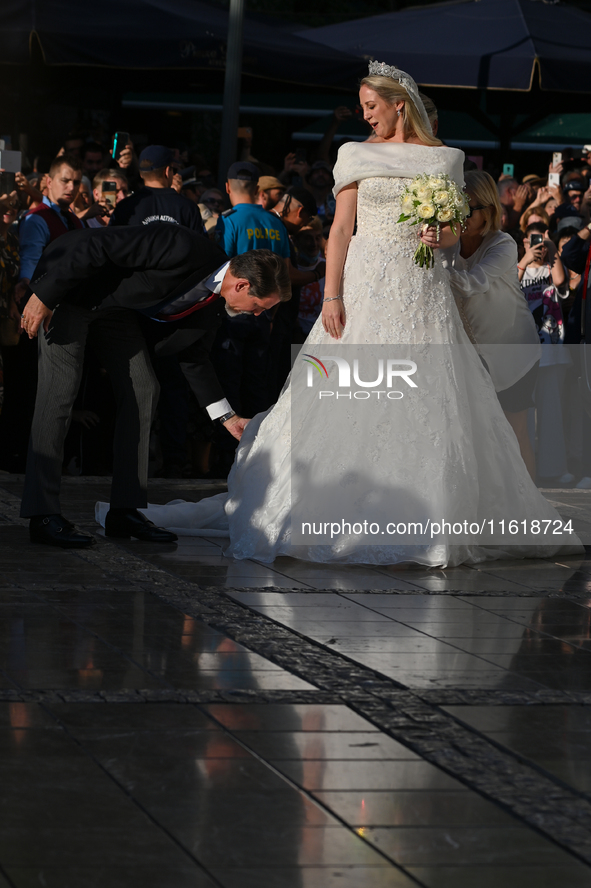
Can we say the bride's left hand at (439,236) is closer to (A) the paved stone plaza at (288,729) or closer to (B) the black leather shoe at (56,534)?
(A) the paved stone plaza at (288,729)

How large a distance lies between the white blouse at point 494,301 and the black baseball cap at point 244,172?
297 cm

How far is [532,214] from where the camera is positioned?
12.7 metres

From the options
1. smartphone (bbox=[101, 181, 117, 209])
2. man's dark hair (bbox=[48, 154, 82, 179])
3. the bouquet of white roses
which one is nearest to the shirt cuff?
the bouquet of white roses

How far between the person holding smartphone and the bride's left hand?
4169 millimetres

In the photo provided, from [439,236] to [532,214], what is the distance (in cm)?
574

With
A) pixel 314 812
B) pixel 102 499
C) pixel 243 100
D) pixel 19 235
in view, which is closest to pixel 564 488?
pixel 102 499

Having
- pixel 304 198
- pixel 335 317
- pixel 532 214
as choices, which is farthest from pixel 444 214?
pixel 532 214

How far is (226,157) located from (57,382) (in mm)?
5431

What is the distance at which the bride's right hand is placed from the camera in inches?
288

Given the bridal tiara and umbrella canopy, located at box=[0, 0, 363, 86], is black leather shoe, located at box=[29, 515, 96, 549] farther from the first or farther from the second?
umbrella canopy, located at box=[0, 0, 363, 86]

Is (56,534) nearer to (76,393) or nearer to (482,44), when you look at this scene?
(76,393)

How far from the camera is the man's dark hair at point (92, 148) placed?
42.0ft

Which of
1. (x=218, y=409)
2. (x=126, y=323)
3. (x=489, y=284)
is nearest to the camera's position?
(x=218, y=409)

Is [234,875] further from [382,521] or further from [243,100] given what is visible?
[243,100]
